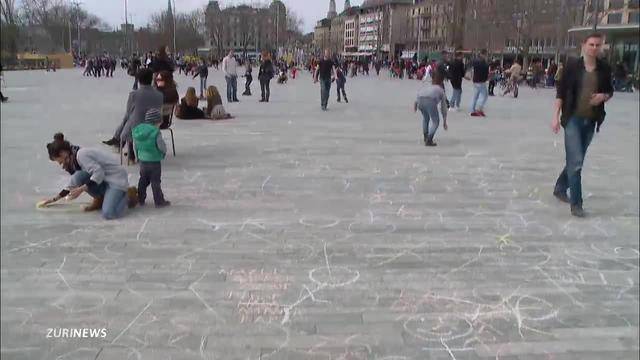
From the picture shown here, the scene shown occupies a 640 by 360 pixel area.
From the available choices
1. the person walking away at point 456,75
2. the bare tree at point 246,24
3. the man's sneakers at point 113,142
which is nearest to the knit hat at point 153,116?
the man's sneakers at point 113,142

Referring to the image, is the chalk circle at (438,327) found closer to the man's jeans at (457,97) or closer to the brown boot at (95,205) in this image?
the brown boot at (95,205)

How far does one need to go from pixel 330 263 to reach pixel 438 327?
119 cm

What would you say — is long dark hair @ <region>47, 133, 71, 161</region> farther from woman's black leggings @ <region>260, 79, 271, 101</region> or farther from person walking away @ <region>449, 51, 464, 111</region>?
woman's black leggings @ <region>260, 79, 271, 101</region>

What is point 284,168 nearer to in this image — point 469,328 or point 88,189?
point 88,189

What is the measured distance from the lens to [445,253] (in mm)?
4621

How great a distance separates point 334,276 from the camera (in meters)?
4.11

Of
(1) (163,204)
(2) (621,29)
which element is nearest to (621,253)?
(1) (163,204)

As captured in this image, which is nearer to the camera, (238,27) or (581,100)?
(581,100)

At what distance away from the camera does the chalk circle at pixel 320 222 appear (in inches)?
210

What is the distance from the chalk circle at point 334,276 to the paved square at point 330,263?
2 centimetres

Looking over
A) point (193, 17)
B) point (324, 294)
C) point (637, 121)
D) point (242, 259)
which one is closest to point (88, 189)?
point (242, 259)

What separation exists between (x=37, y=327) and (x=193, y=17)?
9520cm

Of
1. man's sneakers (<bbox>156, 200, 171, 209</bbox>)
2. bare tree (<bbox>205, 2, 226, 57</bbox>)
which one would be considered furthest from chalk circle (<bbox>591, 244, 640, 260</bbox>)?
bare tree (<bbox>205, 2, 226, 57</bbox>)

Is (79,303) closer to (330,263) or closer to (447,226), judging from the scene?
(330,263)
